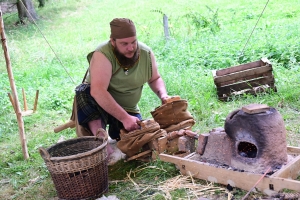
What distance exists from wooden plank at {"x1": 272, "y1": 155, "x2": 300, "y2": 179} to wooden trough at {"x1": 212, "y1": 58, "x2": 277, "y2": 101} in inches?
99.5

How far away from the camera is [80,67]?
30.3 feet

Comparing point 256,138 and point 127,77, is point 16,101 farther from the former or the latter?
point 256,138

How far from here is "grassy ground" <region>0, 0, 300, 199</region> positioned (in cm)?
398

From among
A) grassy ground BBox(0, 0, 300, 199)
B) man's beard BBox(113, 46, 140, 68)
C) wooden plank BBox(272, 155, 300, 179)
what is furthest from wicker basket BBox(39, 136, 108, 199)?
wooden plank BBox(272, 155, 300, 179)

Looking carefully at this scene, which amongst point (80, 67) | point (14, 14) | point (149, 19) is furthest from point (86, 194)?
point (14, 14)

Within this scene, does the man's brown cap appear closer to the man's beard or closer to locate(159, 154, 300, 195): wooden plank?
the man's beard

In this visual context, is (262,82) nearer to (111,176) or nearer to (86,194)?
(111,176)

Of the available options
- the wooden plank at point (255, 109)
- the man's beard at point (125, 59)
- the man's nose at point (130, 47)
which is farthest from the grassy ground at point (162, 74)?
the man's nose at point (130, 47)

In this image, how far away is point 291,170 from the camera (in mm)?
3121

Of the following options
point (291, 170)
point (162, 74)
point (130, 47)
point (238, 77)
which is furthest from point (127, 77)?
point (162, 74)

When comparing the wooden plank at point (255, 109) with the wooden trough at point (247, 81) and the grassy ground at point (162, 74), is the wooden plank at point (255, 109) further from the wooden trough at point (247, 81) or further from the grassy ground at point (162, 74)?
the wooden trough at point (247, 81)

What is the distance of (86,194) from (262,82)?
10.9 ft

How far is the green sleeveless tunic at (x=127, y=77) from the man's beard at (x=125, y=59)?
0.15ft

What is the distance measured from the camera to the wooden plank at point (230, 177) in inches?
113
